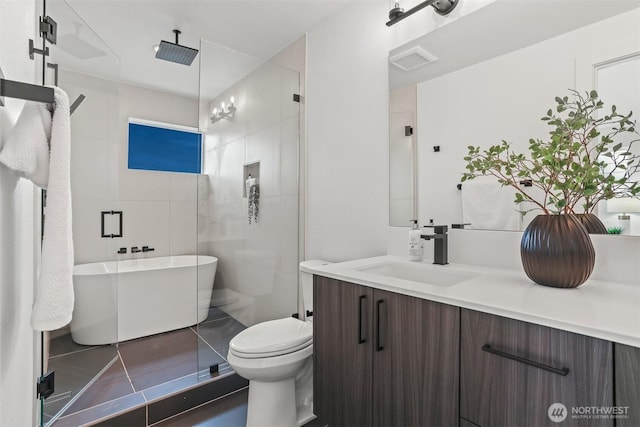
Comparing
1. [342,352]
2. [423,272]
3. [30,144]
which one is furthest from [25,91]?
[423,272]

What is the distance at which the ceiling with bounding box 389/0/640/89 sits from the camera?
47.7 inches

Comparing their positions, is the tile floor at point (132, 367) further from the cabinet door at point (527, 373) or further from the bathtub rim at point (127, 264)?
the cabinet door at point (527, 373)

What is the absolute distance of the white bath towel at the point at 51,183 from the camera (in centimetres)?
70

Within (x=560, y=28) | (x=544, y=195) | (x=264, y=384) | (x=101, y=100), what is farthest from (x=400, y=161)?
(x=101, y=100)

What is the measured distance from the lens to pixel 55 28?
60.2 inches

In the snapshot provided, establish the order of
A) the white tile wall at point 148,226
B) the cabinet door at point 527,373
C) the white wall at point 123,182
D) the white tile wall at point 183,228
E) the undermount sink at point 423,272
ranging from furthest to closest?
1. the white tile wall at point 183,228
2. the white tile wall at point 148,226
3. the white wall at point 123,182
4. the undermount sink at point 423,272
5. the cabinet door at point 527,373

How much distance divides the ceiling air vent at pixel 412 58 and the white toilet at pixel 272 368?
166 cm

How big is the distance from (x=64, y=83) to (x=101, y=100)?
1.93ft

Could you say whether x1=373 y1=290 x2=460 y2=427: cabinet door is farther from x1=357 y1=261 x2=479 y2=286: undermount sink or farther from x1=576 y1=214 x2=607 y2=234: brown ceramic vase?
x1=576 y1=214 x2=607 y2=234: brown ceramic vase

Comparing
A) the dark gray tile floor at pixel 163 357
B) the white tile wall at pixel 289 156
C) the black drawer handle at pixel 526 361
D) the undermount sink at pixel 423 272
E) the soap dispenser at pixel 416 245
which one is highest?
the white tile wall at pixel 289 156

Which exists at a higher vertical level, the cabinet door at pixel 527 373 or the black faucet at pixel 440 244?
the black faucet at pixel 440 244

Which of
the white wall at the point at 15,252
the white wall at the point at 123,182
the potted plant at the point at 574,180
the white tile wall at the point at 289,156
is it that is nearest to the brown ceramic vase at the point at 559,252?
the potted plant at the point at 574,180

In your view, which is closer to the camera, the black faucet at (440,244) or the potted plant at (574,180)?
the potted plant at (574,180)

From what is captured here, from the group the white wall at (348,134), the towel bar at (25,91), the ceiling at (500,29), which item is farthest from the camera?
the white wall at (348,134)
